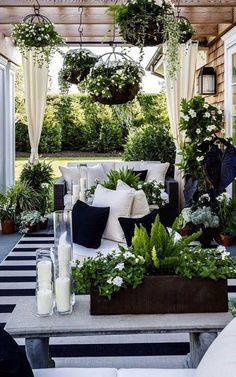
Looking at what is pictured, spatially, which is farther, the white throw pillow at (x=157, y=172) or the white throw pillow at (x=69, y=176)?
the white throw pillow at (x=157, y=172)

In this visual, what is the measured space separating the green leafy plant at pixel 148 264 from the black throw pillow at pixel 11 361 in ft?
1.91

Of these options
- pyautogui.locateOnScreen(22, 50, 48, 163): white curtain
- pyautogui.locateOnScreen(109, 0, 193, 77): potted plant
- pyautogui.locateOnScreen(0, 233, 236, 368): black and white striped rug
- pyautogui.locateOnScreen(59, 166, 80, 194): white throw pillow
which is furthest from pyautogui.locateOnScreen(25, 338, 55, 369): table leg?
pyautogui.locateOnScreen(22, 50, 48, 163): white curtain

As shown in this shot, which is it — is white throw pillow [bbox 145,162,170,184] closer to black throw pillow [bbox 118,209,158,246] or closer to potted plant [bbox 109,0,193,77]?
potted plant [bbox 109,0,193,77]

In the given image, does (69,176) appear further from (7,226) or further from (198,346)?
(198,346)

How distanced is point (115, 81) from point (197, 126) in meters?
1.38

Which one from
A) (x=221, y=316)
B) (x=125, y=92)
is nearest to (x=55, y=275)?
(x=221, y=316)

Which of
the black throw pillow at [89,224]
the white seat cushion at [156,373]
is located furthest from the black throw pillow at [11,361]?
the black throw pillow at [89,224]

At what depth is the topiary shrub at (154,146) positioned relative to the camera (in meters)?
8.05

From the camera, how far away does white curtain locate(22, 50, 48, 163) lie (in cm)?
761

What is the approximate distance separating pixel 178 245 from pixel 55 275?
0.58 m

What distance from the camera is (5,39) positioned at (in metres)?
7.39

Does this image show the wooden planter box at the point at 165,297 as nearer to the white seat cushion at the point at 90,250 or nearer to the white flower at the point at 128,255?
the white flower at the point at 128,255

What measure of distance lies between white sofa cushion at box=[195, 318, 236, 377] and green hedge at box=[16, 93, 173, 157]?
8.95 metres

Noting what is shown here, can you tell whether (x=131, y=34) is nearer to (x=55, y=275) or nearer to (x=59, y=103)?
(x=55, y=275)
